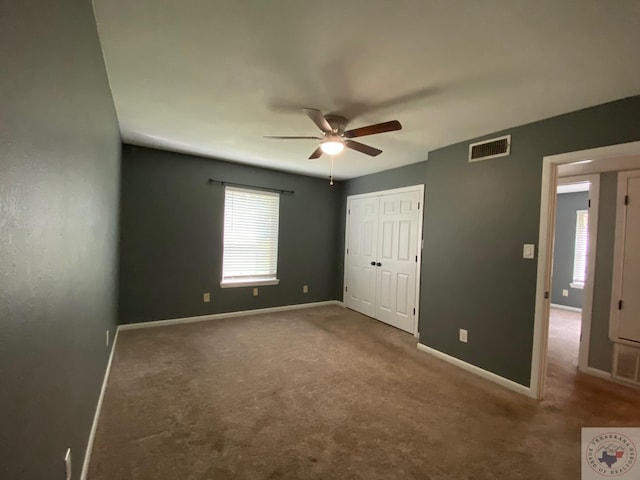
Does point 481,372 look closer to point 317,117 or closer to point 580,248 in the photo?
point 317,117

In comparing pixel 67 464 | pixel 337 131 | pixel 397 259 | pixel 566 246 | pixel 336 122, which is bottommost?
pixel 67 464

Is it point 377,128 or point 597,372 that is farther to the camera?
point 597,372

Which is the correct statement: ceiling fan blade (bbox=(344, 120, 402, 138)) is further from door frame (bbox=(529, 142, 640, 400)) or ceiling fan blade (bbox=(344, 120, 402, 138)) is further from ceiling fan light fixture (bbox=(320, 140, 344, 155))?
door frame (bbox=(529, 142, 640, 400))

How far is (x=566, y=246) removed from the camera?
616 centimetres

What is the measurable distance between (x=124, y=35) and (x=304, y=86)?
3.62 ft

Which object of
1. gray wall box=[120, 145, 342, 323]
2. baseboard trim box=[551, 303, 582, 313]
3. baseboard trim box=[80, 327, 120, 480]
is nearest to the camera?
baseboard trim box=[80, 327, 120, 480]

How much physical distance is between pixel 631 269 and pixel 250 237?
15.3 ft

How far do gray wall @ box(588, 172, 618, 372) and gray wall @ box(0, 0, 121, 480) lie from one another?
444 centimetres

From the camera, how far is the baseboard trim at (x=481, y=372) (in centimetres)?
264

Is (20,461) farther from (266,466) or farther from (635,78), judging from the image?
(635,78)

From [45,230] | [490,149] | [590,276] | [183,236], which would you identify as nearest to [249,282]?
[183,236]

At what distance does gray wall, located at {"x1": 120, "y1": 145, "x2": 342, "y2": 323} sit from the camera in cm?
389

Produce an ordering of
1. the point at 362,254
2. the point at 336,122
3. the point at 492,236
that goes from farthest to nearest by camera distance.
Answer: the point at 362,254 → the point at 492,236 → the point at 336,122

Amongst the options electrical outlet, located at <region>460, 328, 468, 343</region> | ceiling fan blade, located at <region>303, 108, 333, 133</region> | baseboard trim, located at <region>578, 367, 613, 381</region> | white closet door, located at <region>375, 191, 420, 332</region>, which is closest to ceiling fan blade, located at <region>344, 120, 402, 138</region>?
ceiling fan blade, located at <region>303, 108, 333, 133</region>
